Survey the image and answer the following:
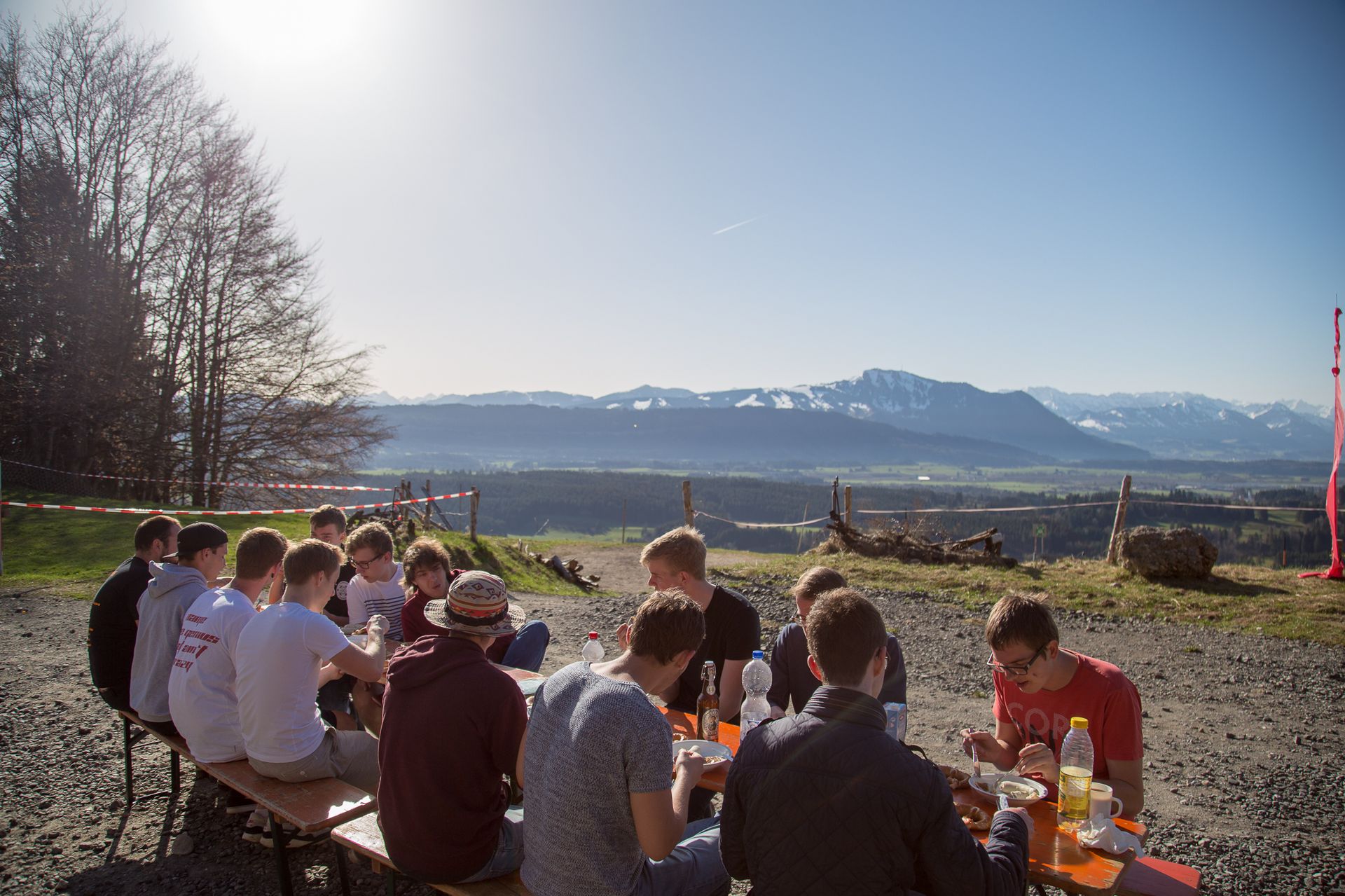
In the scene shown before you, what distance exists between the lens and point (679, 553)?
406 centimetres

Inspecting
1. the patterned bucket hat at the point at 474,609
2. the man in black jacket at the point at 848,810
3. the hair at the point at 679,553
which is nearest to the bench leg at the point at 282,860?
the patterned bucket hat at the point at 474,609

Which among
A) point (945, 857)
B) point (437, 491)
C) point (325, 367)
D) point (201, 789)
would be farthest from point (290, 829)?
point (437, 491)

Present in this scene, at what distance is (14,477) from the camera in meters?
18.0

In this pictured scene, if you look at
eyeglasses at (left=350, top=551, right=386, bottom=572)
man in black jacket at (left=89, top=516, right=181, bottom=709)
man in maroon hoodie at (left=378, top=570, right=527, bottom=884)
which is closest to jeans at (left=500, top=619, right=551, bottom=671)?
eyeglasses at (left=350, top=551, right=386, bottom=572)

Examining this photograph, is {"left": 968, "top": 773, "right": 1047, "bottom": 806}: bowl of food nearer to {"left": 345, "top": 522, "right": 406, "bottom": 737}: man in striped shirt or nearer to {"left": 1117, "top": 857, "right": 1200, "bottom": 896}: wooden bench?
{"left": 1117, "top": 857, "right": 1200, "bottom": 896}: wooden bench

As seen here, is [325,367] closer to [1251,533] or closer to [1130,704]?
[1130,704]

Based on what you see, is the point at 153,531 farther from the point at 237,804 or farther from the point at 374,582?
the point at 237,804

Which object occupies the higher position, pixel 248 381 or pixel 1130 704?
pixel 248 381

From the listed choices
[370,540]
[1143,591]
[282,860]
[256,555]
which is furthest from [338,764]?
[1143,591]

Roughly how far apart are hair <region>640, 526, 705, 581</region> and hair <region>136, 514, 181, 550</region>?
3.03m

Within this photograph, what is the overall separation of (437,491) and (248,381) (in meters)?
78.5

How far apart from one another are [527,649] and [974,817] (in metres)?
3.25

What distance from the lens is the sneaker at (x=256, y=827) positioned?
4.05 meters

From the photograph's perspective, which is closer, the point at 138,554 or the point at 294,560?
the point at 294,560
